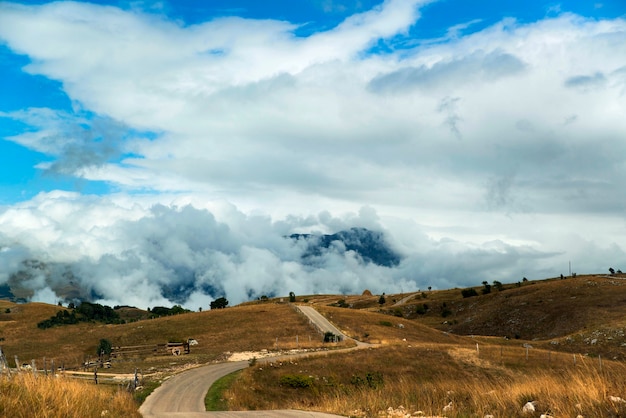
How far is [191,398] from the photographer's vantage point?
108ft

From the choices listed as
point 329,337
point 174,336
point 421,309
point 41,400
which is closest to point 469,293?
point 421,309

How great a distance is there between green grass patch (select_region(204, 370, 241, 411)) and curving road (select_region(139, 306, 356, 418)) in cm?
43

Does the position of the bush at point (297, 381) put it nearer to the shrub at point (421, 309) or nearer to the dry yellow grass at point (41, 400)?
the dry yellow grass at point (41, 400)

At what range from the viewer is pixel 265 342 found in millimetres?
69188

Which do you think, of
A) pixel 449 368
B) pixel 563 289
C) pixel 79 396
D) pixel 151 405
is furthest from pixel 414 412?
pixel 563 289

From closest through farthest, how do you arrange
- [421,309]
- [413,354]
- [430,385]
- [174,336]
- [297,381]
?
1. [430,385]
2. [297,381]
3. [413,354]
4. [174,336]
5. [421,309]

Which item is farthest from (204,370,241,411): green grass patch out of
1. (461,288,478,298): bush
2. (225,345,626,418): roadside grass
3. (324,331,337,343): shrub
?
(461,288,478,298): bush

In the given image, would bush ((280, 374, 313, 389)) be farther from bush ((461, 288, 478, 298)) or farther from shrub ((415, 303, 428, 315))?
bush ((461, 288, 478, 298))

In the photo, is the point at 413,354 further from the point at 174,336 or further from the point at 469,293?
the point at 469,293

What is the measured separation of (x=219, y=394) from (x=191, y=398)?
2.82 m

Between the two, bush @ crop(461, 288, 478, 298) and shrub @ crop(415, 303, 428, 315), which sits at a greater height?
bush @ crop(461, 288, 478, 298)

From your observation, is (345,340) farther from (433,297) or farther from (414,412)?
(433,297)

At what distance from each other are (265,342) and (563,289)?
77.4 m

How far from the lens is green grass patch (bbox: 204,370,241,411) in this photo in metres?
31.3
